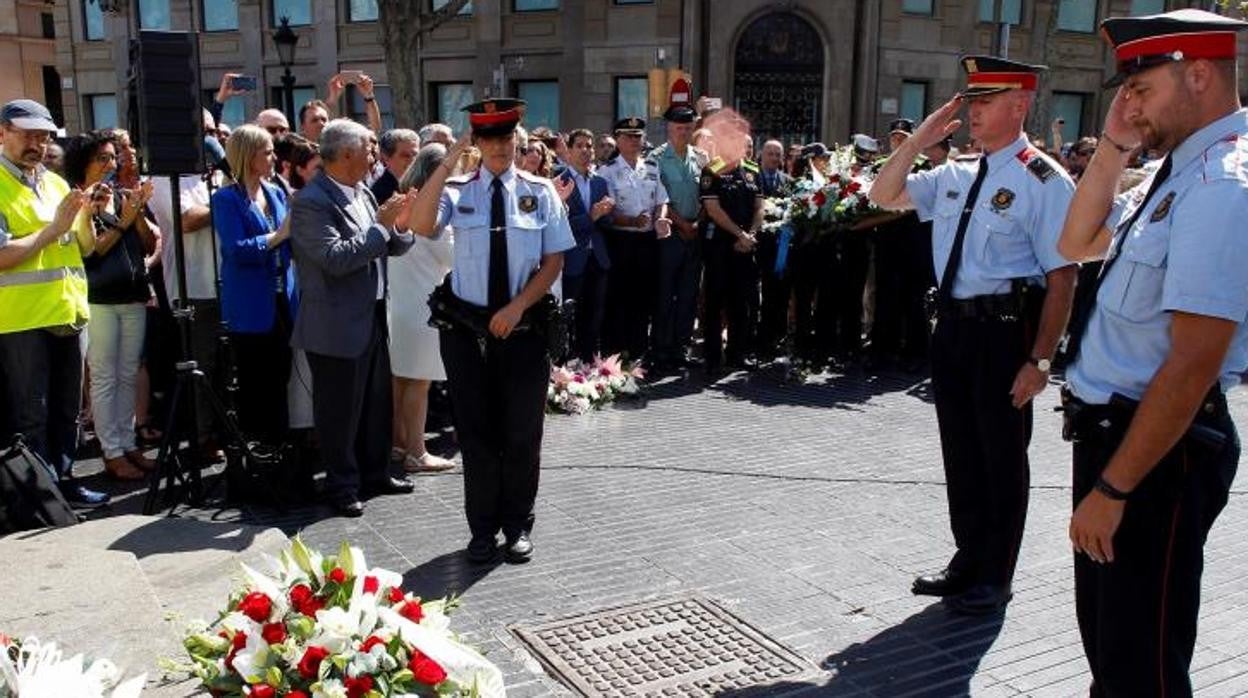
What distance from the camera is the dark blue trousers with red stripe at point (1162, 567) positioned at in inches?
111

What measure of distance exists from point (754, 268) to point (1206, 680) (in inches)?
258

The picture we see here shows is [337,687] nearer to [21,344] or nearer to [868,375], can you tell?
[21,344]

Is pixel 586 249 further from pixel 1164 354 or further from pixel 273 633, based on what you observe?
pixel 1164 354

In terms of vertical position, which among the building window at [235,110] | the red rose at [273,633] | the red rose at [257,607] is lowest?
the red rose at [273,633]

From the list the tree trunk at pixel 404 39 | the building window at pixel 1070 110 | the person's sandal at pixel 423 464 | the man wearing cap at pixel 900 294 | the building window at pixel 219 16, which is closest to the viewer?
the person's sandal at pixel 423 464

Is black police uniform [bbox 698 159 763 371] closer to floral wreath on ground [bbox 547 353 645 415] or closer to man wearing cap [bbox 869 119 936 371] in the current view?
floral wreath on ground [bbox 547 353 645 415]

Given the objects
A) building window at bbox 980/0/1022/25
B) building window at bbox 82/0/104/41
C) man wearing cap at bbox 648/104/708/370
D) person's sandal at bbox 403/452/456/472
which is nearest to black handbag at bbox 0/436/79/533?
person's sandal at bbox 403/452/456/472

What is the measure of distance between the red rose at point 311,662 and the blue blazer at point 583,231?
622cm

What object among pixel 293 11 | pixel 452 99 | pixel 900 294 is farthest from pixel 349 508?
pixel 293 11

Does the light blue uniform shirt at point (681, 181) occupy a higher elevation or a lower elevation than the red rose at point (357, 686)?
higher

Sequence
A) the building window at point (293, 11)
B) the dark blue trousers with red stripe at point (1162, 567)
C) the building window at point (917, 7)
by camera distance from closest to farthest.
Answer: the dark blue trousers with red stripe at point (1162, 567)
the building window at point (917, 7)
the building window at point (293, 11)

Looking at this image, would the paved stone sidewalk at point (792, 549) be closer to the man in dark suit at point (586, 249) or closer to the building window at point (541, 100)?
the man in dark suit at point (586, 249)

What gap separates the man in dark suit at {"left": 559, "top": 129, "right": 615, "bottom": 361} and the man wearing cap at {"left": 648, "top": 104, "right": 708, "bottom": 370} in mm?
609

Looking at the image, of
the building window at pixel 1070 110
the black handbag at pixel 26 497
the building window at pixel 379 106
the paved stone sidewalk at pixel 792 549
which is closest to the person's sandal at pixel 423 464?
the paved stone sidewalk at pixel 792 549
